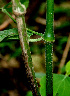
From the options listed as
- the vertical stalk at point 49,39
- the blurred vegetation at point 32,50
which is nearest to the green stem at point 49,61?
the vertical stalk at point 49,39

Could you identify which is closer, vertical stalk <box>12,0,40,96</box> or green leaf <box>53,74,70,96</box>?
vertical stalk <box>12,0,40,96</box>

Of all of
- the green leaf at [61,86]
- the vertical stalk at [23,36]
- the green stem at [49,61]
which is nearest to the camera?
the vertical stalk at [23,36]

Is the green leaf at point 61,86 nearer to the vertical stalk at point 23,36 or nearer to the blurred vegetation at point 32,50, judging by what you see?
the vertical stalk at point 23,36

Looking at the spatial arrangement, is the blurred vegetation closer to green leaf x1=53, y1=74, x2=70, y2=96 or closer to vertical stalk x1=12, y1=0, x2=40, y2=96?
green leaf x1=53, y1=74, x2=70, y2=96

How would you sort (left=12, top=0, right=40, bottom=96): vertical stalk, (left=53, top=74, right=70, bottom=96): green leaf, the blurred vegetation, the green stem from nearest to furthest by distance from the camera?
(left=12, top=0, right=40, bottom=96): vertical stalk → the green stem → (left=53, top=74, right=70, bottom=96): green leaf → the blurred vegetation

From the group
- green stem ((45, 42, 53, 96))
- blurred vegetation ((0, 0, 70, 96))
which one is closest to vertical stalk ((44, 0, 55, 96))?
green stem ((45, 42, 53, 96))

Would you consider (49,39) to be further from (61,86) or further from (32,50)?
(32,50)

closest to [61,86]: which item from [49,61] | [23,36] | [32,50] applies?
[49,61]

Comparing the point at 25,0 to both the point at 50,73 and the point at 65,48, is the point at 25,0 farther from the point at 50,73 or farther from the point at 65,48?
the point at 65,48
